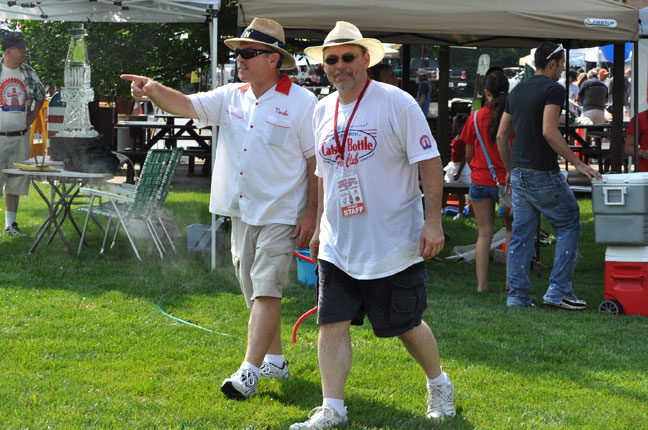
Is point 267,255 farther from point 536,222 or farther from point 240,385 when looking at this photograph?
point 536,222

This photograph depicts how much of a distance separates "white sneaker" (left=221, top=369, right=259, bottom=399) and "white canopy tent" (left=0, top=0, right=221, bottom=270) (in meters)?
3.36

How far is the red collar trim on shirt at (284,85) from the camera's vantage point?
15.5ft

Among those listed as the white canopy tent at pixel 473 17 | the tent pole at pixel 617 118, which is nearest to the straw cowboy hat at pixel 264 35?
the white canopy tent at pixel 473 17

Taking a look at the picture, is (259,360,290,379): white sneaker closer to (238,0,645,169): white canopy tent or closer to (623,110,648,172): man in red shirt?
(238,0,645,169): white canopy tent

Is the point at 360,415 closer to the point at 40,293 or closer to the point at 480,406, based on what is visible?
the point at 480,406

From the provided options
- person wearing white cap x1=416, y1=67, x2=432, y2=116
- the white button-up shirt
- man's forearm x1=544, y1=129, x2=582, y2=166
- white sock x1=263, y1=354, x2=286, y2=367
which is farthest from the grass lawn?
person wearing white cap x1=416, y1=67, x2=432, y2=116

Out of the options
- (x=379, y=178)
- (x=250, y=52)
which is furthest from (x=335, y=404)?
(x=250, y=52)

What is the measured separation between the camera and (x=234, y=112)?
479 cm

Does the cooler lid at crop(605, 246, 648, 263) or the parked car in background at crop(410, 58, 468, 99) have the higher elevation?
the parked car in background at crop(410, 58, 468, 99)

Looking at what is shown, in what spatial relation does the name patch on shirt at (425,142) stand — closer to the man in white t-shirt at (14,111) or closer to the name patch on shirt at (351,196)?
the name patch on shirt at (351,196)

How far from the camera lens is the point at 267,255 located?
4.69 metres

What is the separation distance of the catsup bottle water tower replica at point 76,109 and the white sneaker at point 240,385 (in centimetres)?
526

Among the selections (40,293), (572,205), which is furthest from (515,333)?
(40,293)

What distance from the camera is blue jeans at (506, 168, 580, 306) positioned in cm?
694
